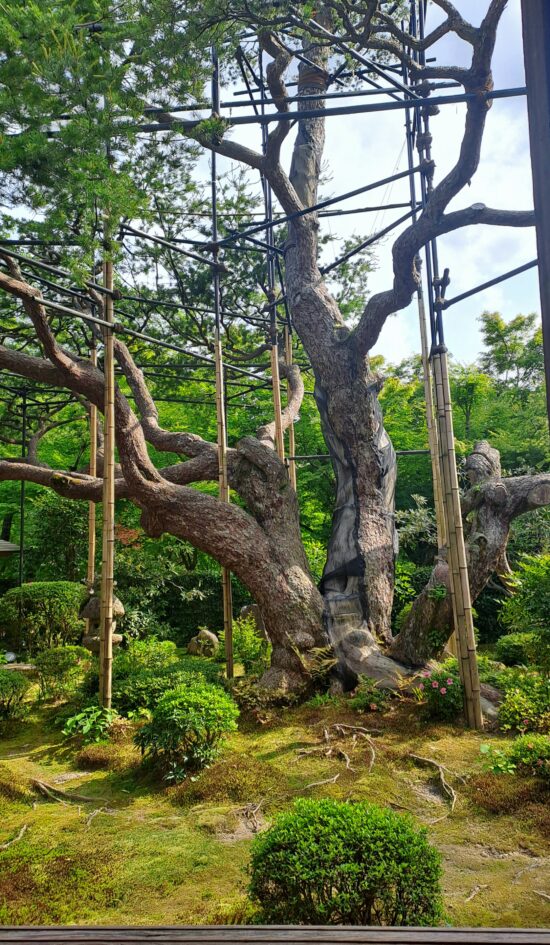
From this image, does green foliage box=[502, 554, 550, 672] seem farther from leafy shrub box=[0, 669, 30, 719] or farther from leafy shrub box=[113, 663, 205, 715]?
leafy shrub box=[0, 669, 30, 719]

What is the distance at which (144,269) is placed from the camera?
10406 millimetres

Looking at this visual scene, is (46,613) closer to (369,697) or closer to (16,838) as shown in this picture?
(369,697)

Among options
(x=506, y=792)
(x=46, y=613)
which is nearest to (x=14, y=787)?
(x=506, y=792)

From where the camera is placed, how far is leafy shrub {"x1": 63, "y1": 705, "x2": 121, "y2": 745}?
5.49 m

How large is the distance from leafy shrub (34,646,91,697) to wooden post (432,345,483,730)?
429 centimetres

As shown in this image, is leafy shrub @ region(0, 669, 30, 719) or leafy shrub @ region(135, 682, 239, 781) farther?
leafy shrub @ region(0, 669, 30, 719)

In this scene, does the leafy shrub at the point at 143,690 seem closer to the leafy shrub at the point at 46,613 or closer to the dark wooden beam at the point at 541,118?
the leafy shrub at the point at 46,613

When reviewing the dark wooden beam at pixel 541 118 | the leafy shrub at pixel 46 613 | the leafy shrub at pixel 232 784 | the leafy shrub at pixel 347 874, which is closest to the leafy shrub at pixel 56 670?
the leafy shrub at pixel 46 613

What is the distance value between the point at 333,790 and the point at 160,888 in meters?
1.48

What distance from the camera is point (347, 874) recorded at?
7.93 ft

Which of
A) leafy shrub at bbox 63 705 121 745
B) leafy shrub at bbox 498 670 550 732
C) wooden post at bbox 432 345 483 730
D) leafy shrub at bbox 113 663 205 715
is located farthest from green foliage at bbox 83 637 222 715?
leafy shrub at bbox 498 670 550 732

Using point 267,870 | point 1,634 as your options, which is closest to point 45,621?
point 1,634

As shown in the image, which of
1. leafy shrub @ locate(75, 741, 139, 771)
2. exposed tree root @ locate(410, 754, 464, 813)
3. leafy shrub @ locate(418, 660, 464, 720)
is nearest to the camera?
exposed tree root @ locate(410, 754, 464, 813)

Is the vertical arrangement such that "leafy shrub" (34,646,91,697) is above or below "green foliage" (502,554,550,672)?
below
